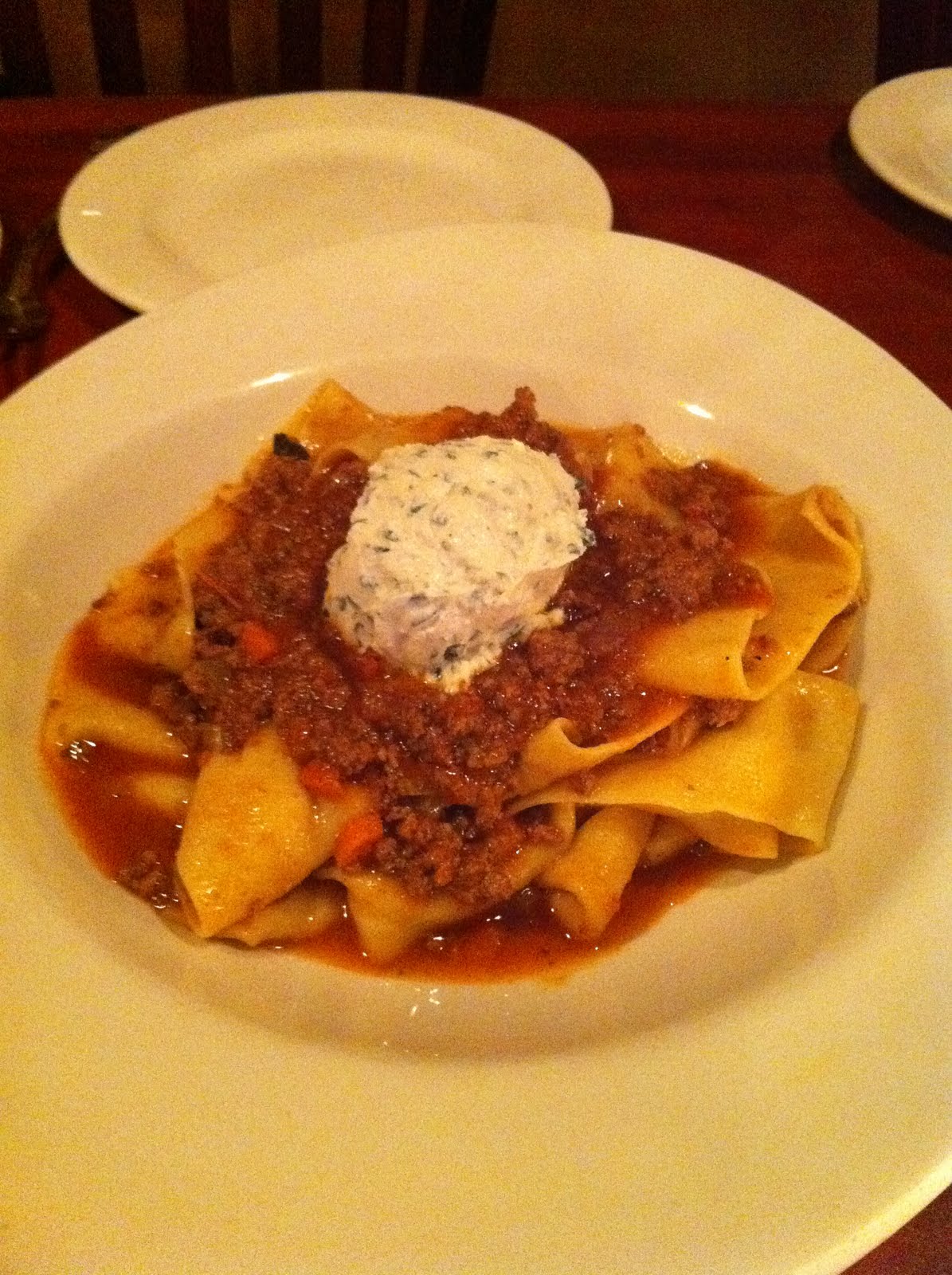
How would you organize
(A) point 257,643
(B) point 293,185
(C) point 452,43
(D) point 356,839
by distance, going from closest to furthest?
(D) point 356,839 → (A) point 257,643 → (B) point 293,185 → (C) point 452,43

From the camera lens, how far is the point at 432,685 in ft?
9.16

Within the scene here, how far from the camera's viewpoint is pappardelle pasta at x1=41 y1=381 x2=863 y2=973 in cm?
256

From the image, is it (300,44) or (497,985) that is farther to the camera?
(300,44)

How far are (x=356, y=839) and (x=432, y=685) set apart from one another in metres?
0.45

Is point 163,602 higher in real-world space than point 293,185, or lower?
lower

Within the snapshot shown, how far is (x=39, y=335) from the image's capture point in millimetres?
3785

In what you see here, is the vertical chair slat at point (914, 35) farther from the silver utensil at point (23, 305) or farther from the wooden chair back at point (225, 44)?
Answer: the silver utensil at point (23, 305)

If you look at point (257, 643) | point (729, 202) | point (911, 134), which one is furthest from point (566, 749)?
point (911, 134)

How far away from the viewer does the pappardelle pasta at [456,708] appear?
2.56 m

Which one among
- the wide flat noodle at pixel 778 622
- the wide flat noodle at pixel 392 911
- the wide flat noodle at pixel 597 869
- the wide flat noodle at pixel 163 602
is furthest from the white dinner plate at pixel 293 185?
the wide flat noodle at pixel 597 869

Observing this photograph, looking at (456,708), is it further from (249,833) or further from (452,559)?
(249,833)

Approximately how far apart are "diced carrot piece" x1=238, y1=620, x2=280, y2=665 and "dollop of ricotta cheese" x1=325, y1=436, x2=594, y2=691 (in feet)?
0.61

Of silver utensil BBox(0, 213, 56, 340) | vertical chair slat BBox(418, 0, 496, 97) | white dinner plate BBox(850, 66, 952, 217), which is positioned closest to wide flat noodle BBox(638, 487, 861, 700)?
white dinner plate BBox(850, 66, 952, 217)

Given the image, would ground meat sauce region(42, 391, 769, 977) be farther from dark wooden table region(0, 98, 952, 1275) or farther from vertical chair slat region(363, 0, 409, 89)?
vertical chair slat region(363, 0, 409, 89)
